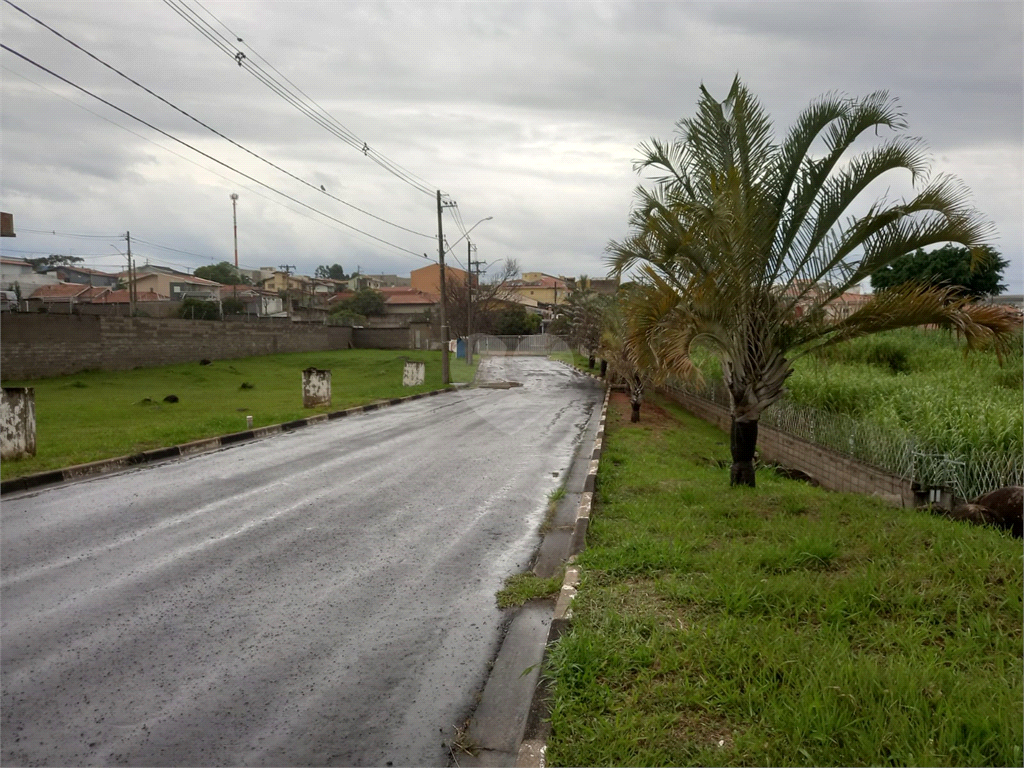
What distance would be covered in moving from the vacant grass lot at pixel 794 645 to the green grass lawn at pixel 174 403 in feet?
28.8

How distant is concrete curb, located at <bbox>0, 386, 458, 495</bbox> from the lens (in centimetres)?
984

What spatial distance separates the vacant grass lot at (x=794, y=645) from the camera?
10.9ft

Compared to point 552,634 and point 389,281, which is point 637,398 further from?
point 389,281

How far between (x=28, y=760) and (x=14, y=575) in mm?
3234

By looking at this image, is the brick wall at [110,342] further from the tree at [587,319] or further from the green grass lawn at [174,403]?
the tree at [587,319]

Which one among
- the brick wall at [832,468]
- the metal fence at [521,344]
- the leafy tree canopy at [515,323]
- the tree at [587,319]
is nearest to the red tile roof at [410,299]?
the leafy tree canopy at [515,323]

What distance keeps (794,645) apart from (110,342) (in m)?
29.1

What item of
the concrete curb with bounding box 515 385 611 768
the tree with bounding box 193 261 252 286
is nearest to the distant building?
the tree with bounding box 193 261 252 286

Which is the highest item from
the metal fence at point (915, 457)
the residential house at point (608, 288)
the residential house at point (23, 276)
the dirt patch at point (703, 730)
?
the residential house at point (23, 276)

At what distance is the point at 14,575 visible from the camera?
6223 mm

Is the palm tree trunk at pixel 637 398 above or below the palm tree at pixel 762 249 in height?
below

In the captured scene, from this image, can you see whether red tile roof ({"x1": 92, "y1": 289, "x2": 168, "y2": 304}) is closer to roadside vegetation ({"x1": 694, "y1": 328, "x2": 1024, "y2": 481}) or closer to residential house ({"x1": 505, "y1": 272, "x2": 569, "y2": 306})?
residential house ({"x1": 505, "y1": 272, "x2": 569, "y2": 306})

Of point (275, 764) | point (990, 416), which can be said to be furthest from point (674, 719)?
point (990, 416)

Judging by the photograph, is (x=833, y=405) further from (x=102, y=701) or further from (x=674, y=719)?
(x=102, y=701)
